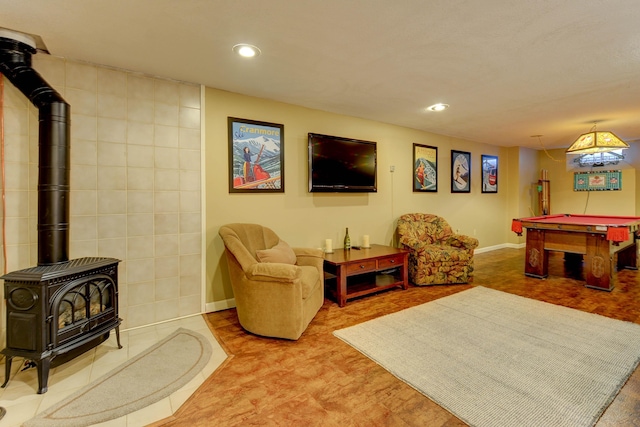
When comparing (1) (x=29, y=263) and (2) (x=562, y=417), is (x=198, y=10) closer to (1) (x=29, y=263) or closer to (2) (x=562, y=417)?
(1) (x=29, y=263)

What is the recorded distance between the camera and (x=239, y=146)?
3314 mm

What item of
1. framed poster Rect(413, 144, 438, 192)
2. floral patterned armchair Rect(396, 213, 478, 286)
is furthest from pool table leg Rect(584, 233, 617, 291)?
framed poster Rect(413, 144, 438, 192)

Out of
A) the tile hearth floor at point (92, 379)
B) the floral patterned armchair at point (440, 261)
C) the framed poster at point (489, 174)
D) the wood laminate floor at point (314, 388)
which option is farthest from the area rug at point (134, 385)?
the framed poster at point (489, 174)

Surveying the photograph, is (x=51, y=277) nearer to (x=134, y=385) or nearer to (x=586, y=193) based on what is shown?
(x=134, y=385)

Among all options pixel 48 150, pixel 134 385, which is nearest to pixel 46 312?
pixel 134 385

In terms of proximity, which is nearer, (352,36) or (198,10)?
(198,10)

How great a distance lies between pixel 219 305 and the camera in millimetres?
3285

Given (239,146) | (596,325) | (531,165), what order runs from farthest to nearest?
(531,165), (239,146), (596,325)

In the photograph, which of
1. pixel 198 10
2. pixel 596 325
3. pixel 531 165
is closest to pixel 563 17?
pixel 198 10

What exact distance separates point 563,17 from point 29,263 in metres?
4.30

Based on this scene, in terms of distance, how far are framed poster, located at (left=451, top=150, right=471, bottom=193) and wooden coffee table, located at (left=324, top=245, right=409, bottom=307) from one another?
2.54 m

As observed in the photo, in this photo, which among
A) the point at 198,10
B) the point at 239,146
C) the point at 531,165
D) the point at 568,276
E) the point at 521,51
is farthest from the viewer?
the point at 531,165

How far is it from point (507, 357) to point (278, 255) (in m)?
2.05

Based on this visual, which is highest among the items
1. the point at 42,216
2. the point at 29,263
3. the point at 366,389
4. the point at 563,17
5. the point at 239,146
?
the point at 563,17
